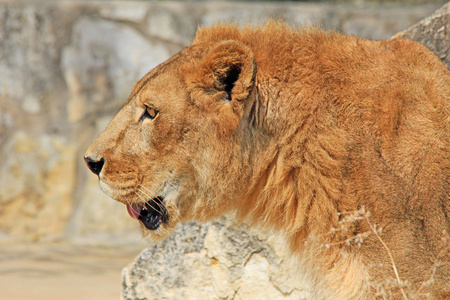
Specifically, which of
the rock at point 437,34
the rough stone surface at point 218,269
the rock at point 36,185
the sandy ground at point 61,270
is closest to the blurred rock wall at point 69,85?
the rock at point 36,185

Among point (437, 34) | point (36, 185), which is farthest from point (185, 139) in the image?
point (36, 185)

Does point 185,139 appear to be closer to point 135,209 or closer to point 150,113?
point 150,113

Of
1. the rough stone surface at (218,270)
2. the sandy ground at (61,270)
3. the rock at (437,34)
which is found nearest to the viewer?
the rough stone surface at (218,270)

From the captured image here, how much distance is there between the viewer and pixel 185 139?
8.42 feet

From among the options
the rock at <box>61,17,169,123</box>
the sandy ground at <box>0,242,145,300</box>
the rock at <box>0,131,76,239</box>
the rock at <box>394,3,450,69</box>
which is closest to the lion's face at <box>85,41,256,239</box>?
the rock at <box>394,3,450,69</box>

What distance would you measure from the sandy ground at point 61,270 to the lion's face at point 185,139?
6.31 feet

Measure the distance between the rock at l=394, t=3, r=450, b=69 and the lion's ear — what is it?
1464 mm

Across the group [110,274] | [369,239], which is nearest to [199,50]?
[369,239]

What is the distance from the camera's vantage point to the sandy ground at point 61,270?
14.3ft

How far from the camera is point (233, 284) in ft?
10.8

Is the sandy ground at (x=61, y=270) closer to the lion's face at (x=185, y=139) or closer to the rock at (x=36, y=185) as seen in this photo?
the rock at (x=36, y=185)

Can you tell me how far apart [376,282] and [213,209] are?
2.65 feet

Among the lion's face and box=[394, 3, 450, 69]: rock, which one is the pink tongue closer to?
the lion's face

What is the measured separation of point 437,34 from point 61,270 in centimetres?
350
